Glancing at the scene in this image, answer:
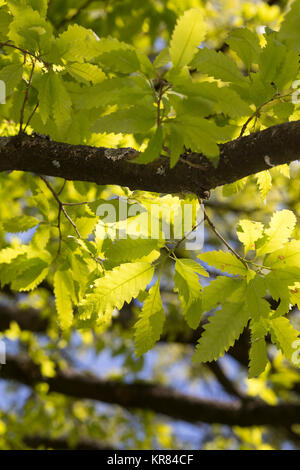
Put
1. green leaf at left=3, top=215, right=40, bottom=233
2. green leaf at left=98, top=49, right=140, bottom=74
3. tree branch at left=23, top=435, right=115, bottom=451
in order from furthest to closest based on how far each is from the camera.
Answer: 1. tree branch at left=23, top=435, right=115, bottom=451
2. green leaf at left=3, top=215, right=40, bottom=233
3. green leaf at left=98, top=49, right=140, bottom=74

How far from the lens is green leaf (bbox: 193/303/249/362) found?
1.07m

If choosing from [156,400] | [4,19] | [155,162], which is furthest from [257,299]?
[156,400]

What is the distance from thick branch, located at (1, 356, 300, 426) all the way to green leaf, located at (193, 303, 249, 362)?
298cm

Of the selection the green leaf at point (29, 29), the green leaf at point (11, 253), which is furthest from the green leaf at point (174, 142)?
the green leaf at point (11, 253)

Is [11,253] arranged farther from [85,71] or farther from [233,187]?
[233,187]

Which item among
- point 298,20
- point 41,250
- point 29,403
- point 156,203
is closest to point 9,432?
point 29,403

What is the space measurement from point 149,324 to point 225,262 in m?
0.26

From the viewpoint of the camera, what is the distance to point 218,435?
5164mm

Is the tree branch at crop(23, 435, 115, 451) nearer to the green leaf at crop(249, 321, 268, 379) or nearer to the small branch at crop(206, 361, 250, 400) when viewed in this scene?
the small branch at crop(206, 361, 250, 400)

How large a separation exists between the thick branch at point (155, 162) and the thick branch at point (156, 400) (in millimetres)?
3087

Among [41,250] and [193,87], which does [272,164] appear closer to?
[193,87]

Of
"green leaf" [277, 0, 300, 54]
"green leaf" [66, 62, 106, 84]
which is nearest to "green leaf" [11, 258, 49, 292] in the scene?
"green leaf" [66, 62, 106, 84]

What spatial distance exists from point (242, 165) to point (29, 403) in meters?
3.56

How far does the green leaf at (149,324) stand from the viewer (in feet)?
3.84
